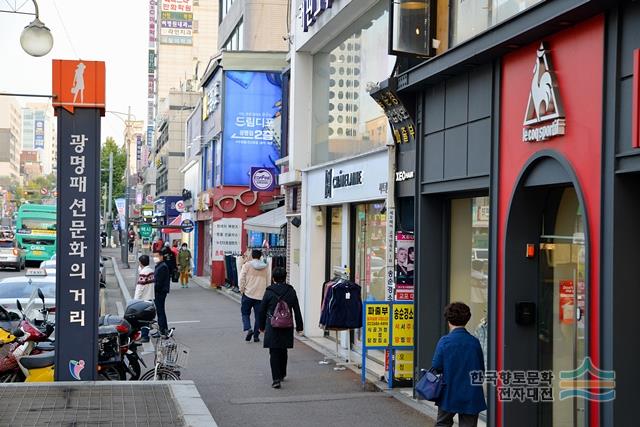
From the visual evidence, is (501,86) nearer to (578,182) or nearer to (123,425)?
(578,182)

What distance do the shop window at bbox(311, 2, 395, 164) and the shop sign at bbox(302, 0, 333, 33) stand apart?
613mm

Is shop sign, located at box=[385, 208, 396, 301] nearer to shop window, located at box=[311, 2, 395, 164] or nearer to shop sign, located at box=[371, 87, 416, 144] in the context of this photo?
shop sign, located at box=[371, 87, 416, 144]

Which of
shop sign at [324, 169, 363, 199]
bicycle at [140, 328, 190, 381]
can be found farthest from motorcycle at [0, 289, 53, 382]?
shop sign at [324, 169, 363, 199]

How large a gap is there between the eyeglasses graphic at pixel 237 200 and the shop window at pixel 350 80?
50.4 feet

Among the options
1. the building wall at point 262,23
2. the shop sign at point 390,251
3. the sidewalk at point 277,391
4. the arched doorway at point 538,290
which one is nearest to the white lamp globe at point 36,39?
the sidewalk at point 277,391

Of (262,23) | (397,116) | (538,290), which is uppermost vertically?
(262,23)

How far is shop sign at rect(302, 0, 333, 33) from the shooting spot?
16.6 metres

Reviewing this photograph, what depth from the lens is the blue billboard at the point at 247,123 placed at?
1348 inches

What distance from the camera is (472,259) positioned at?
1114 cm

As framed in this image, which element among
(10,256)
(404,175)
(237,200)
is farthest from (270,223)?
(10,256)

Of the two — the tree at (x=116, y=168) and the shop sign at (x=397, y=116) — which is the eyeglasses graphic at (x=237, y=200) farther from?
Answer: the tree at (x=116, y=168)

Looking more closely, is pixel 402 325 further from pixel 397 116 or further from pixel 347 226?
pixel 347 226

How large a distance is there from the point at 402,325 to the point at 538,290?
3073 mm

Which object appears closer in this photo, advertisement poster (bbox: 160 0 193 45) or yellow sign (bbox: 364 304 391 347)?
yellow sign (bbox: 364 304 391 347)
